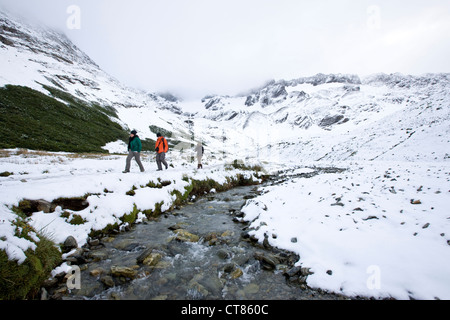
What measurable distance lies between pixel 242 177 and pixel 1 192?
60.8 feet

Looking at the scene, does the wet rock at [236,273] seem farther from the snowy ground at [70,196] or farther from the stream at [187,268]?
the snowy ground at [70,196]

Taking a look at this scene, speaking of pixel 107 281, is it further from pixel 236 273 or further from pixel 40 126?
pixel 40 126

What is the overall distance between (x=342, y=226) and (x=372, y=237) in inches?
37.4

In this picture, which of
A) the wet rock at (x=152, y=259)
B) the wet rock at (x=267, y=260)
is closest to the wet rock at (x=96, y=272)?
the wet rock at (x=152, y=259)

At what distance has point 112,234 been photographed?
7734 mm

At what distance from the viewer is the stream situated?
15.9 feet

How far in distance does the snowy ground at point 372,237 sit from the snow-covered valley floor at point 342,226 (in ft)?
0.06

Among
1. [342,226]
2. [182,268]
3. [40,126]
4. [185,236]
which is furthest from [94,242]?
[40,126]

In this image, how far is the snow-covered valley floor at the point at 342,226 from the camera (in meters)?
4.43

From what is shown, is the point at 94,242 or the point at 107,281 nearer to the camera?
the point at 107,281

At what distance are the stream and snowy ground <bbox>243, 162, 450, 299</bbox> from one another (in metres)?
0.60

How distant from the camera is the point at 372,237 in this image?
19.1ft
